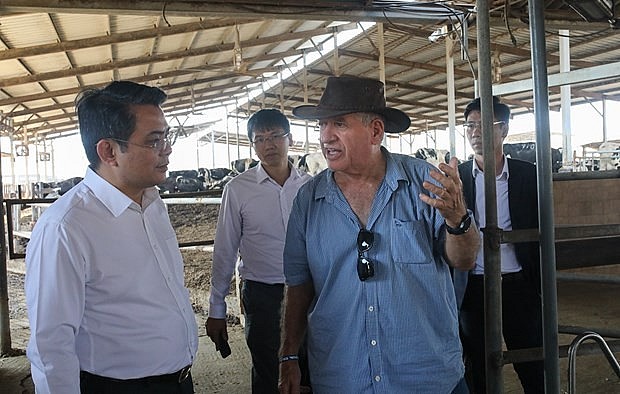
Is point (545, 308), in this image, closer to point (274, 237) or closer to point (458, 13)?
point (274, 237)

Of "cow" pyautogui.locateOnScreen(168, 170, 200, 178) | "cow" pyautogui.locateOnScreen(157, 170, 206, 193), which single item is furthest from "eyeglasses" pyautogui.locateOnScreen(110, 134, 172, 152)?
"cow" pyautogui.locateOnScreen(168, 170, 200, 178)

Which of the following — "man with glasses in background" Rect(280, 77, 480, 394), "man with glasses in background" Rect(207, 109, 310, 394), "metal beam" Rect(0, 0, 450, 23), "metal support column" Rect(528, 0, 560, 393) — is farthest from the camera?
"metal beam" Rect(0, 0, 450, 23)

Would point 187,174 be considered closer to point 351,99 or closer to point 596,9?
point 596,9

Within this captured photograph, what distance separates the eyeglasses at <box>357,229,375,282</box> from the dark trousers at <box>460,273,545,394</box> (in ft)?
4.08

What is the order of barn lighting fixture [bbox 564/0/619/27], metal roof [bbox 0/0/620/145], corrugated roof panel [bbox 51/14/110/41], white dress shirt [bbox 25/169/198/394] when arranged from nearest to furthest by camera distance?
white dress shirt [bbox 25/169/198/394] < barn lighting fixture [bbox 564/0/619/27] < metal roof [bbox 0/0/620/145] < corrugated roof panel [bbox 51/14/110/41]

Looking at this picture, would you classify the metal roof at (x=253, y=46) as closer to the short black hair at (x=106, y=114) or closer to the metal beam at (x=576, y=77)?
the metal beam at (x=576, y=77)

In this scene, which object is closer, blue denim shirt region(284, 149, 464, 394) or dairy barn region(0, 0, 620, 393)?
blue denim shirt region(284, 149, 464, 394)

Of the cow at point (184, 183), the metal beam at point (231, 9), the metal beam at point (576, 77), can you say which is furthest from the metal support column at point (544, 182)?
the cow at point (184, 183)

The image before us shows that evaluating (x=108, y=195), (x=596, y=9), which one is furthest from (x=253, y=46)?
(x=108, y=195)

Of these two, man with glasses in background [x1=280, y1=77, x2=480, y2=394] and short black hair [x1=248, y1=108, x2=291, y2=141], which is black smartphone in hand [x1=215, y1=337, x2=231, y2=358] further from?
short black hair [x1=248, y1=108, x2=291, y2=141]

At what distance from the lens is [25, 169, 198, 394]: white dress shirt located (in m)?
1.60

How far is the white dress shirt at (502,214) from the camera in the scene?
287cm

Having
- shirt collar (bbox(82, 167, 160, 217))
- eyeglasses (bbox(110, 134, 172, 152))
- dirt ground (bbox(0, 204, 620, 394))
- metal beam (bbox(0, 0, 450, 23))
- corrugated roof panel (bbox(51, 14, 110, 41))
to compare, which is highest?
corrugated roof panel (bbox(51, 14, 110, 41))

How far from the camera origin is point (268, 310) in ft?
9.99
